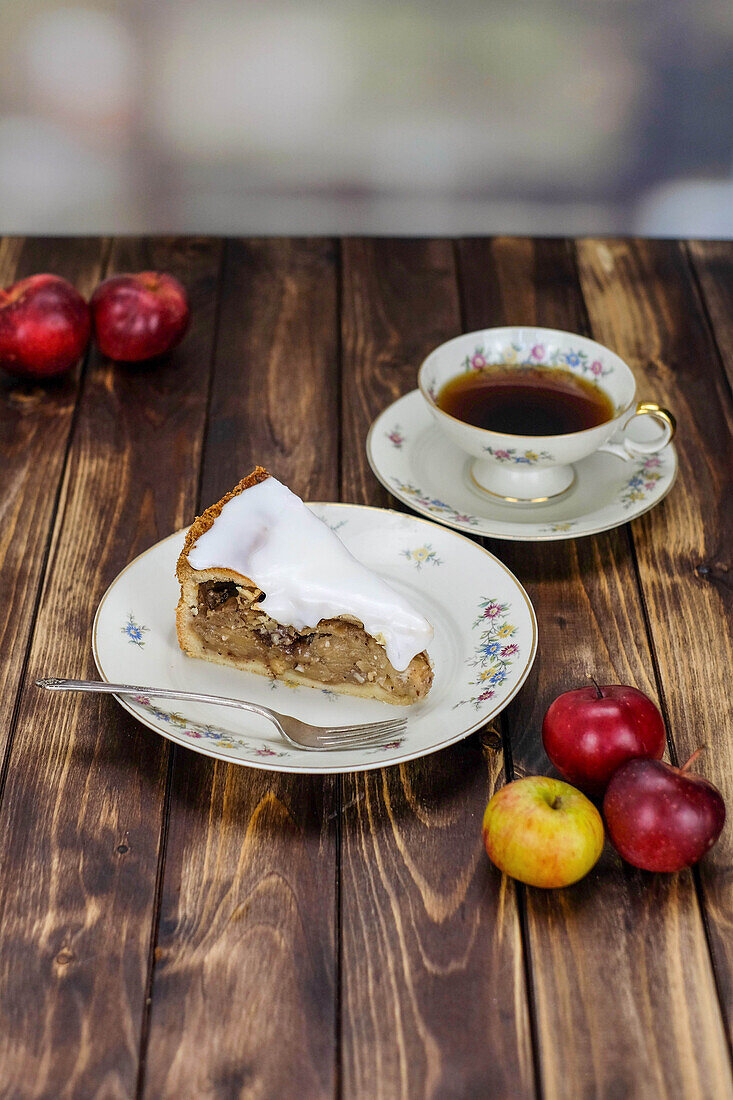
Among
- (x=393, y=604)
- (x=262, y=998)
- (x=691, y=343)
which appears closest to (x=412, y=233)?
(x=691, y=343)

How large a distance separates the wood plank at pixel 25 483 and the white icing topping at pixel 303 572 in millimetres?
283

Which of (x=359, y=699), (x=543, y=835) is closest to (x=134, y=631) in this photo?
(x=359, y=699)

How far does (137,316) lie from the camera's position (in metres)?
1.91

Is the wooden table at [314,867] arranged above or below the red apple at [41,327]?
above

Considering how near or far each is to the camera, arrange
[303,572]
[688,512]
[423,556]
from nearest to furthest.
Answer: [303,572]
[423,556]
[688,512]

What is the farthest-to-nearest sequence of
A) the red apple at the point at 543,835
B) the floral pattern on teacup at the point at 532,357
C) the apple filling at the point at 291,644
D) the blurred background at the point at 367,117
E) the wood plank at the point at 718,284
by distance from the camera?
the blurred background at the point at 367,117, the wood plank at the point at 718,284, the floral pattern on teacup at the point at 532,357, the apple filling at the point at 291,644, the red apple at the point at 543,835

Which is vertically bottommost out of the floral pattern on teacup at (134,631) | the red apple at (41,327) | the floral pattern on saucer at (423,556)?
the red apple at (41,327)

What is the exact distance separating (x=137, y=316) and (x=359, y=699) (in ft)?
2.98

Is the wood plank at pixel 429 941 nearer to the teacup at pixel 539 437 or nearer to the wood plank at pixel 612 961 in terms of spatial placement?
the wood plank at pixel 612 961

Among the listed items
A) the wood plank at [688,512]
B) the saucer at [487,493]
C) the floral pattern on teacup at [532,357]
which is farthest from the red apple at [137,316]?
the wood plank at [688,512]

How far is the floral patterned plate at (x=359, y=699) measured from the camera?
118 centimetres

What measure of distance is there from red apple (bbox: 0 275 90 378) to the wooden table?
0.22 ft

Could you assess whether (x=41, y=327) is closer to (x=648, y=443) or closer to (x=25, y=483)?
Result: (x=25, y=483)

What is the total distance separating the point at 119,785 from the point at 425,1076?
45 cm
